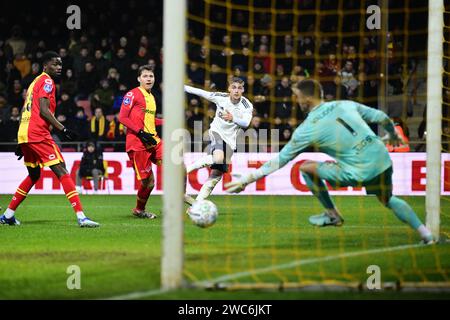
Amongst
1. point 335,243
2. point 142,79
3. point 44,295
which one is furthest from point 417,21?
point 44,295

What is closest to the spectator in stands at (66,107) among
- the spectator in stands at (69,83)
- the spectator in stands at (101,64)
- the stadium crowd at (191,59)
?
the stadium crowd at (191,59)

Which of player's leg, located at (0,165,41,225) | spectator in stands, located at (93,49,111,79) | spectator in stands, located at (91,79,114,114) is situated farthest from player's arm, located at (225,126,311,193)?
spectator in stands, located at (93,49,111,79)

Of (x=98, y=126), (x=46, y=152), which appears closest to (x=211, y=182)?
(x=46, y=152)

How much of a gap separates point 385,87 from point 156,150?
568cm

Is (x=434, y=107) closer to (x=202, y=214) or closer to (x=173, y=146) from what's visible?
(x=202, y=214)

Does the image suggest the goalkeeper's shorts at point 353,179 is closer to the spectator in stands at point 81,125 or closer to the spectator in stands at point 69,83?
the spectator in stands at point 81,125

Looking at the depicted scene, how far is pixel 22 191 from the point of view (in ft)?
40.2

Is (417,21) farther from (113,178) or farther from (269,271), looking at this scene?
(269,271)

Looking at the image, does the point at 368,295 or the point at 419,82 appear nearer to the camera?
the point at 368,295

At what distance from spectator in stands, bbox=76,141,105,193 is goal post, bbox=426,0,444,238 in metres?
10.5

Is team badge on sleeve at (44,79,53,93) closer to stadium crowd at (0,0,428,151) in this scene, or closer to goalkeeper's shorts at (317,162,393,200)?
goalkeeper's shorts at (317,162,393,200)

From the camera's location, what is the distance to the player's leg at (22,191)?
12.1 m

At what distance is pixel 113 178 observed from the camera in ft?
→ 65.3

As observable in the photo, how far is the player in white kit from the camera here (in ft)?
44.2
